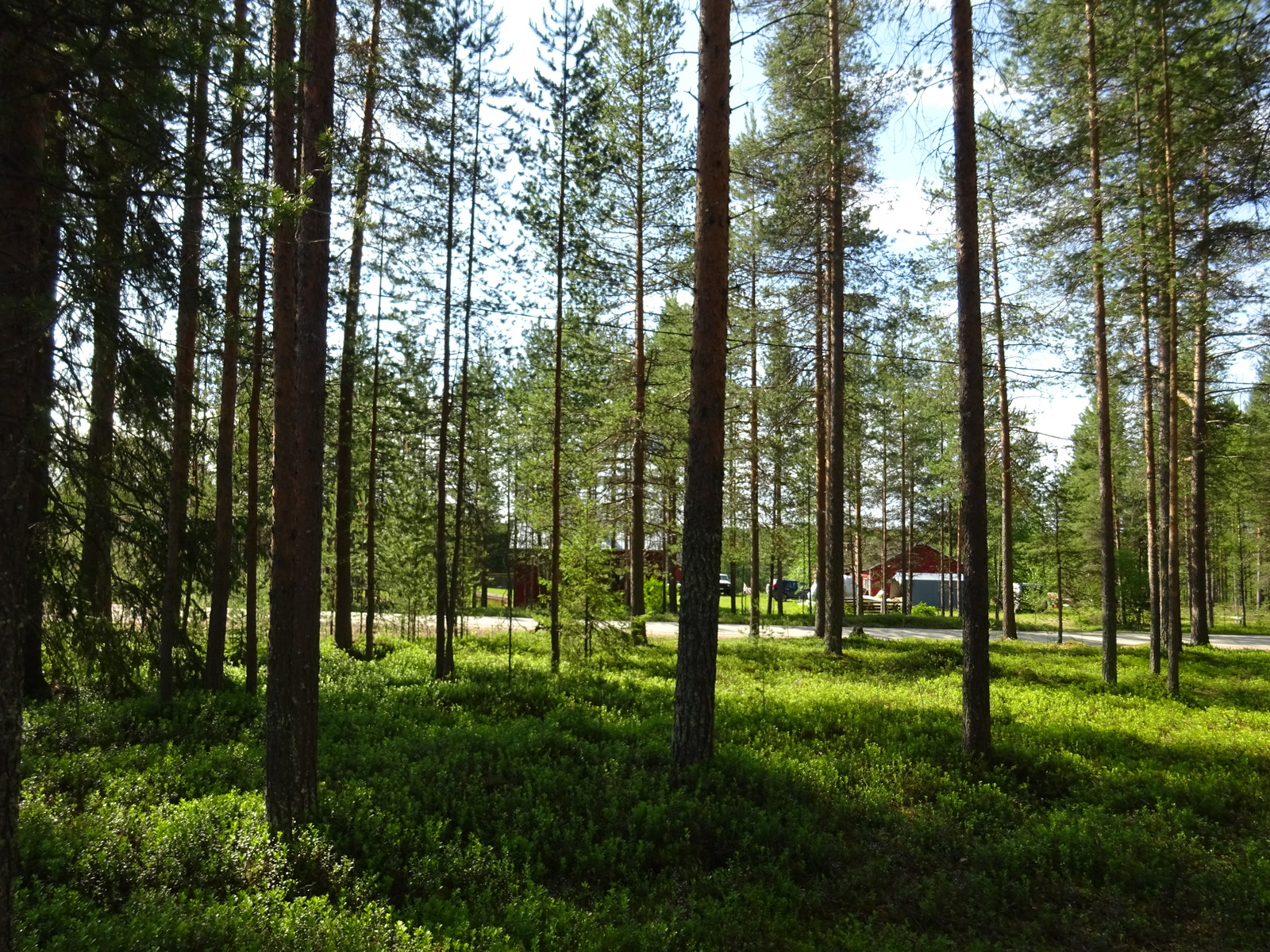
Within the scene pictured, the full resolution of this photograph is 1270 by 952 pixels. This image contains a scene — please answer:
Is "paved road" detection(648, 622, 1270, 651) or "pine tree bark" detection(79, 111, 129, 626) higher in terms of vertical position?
"pine tree bark" detection(79, 111, 129, 626)

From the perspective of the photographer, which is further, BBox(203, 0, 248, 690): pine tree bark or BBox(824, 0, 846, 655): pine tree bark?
BBox(824, 0, 846, 655): pine tree bark

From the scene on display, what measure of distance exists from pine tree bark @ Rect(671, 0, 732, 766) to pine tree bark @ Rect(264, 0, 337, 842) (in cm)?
362

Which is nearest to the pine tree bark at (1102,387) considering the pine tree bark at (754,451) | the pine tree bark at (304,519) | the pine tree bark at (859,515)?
the pine tree bark at (754,451)

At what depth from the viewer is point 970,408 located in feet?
28.3

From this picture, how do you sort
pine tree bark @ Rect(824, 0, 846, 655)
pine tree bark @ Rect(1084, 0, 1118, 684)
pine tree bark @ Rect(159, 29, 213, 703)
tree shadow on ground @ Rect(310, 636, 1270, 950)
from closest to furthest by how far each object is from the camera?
1. tree shadow on ground @ Rect(310, 636, 1270, 950)
2. pine tree bark @ Rect(159, 29, 213, 703)
3. pine tree bark @ Rect(1084, 0, 1118, 684)
4. pine tree bark @ Rect(824, 0, 846, 655)

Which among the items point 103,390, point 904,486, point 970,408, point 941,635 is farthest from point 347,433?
point 904,486

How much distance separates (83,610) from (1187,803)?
12.7 metres

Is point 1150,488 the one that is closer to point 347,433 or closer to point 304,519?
point 304,519

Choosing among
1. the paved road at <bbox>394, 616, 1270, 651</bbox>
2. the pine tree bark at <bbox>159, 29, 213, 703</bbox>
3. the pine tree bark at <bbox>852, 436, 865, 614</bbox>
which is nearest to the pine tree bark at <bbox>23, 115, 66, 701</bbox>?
the pine tree bark at <bbox>159, 29, 213, 703</bbox>

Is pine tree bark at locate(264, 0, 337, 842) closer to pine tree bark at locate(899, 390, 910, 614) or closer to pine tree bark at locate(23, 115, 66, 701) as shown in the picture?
pine tree bark at locate(23, 115, 66, 701)

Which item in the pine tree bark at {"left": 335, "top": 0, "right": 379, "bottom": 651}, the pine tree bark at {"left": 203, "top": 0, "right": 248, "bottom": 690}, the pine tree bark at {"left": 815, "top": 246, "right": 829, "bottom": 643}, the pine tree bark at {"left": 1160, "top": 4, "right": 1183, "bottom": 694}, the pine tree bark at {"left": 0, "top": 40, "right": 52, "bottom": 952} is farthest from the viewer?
the pine tree bark at {"left": 815, "top": 246, "right": 829, "bottom": 643}

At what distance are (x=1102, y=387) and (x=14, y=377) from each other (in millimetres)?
15231

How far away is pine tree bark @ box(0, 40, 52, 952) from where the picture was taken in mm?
3389

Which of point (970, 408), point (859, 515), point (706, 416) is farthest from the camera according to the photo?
point (859, 515)
